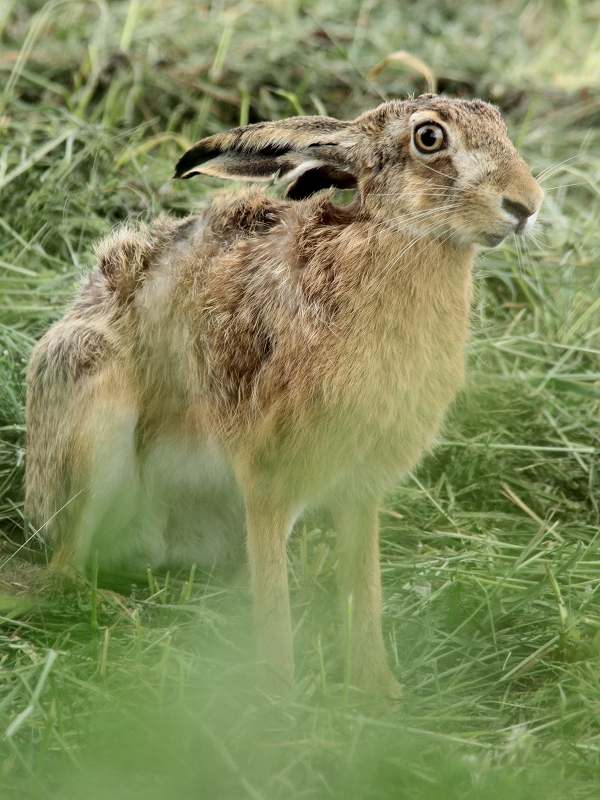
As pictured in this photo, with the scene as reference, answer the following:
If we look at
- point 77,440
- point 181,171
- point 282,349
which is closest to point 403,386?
point 282,349

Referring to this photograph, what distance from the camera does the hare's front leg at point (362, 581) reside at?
353 centimetres

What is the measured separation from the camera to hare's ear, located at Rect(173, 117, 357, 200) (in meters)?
3.29

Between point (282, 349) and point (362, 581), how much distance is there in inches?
38.1

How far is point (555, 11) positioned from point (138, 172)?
192 inches

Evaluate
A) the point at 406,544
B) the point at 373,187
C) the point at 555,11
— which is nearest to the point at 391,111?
the point at 373,187

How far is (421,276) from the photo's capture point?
10.5 feet

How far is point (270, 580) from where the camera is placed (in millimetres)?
3299

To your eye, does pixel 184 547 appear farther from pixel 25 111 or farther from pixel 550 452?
pixel 25 111

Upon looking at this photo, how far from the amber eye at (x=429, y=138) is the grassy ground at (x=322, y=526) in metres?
0.65

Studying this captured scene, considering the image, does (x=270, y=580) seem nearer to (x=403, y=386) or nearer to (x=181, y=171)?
(x=403, y=386)

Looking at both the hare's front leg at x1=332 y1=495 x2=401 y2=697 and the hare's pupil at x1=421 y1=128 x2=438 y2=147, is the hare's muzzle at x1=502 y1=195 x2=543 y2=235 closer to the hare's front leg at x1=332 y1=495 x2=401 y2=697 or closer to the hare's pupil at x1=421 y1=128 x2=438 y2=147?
the hare's pupil at x1=421 y1=128 x2=438 y2=147

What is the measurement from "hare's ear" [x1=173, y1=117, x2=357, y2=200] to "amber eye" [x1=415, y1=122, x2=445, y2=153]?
30cm

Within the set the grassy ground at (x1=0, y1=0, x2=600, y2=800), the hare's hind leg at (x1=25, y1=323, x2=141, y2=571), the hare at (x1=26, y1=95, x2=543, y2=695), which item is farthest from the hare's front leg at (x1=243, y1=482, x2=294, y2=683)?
the hare's hind leg at (x1=25, y1=323, x2=141, y2=571)

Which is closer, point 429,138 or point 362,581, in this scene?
point 429,138
